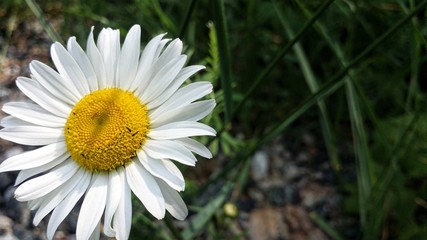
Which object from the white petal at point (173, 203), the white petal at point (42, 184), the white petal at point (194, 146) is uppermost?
the white petal at point (42, 184)

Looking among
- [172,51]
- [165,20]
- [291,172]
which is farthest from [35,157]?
[291,172]

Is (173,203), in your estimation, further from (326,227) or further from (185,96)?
(326,227)

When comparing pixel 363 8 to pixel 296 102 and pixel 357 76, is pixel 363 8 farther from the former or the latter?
pixel 296 102

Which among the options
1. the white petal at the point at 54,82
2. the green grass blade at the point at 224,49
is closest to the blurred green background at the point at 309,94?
the green grass blade at the point at 224,49

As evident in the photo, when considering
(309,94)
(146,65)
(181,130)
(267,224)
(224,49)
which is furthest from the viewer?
(309,94)

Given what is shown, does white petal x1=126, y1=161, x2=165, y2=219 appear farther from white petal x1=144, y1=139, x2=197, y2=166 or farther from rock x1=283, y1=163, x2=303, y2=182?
rock x1=283, y1=163, x2=303, y2=182

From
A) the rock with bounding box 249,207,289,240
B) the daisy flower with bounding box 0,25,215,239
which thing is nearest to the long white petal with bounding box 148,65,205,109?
the daisy flower with bounding box 0,25,215,239

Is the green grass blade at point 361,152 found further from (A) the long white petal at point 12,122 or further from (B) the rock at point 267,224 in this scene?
(A) the long white petal at point 12,122

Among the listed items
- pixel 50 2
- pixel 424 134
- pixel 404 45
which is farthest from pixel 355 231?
pixel 50 2
